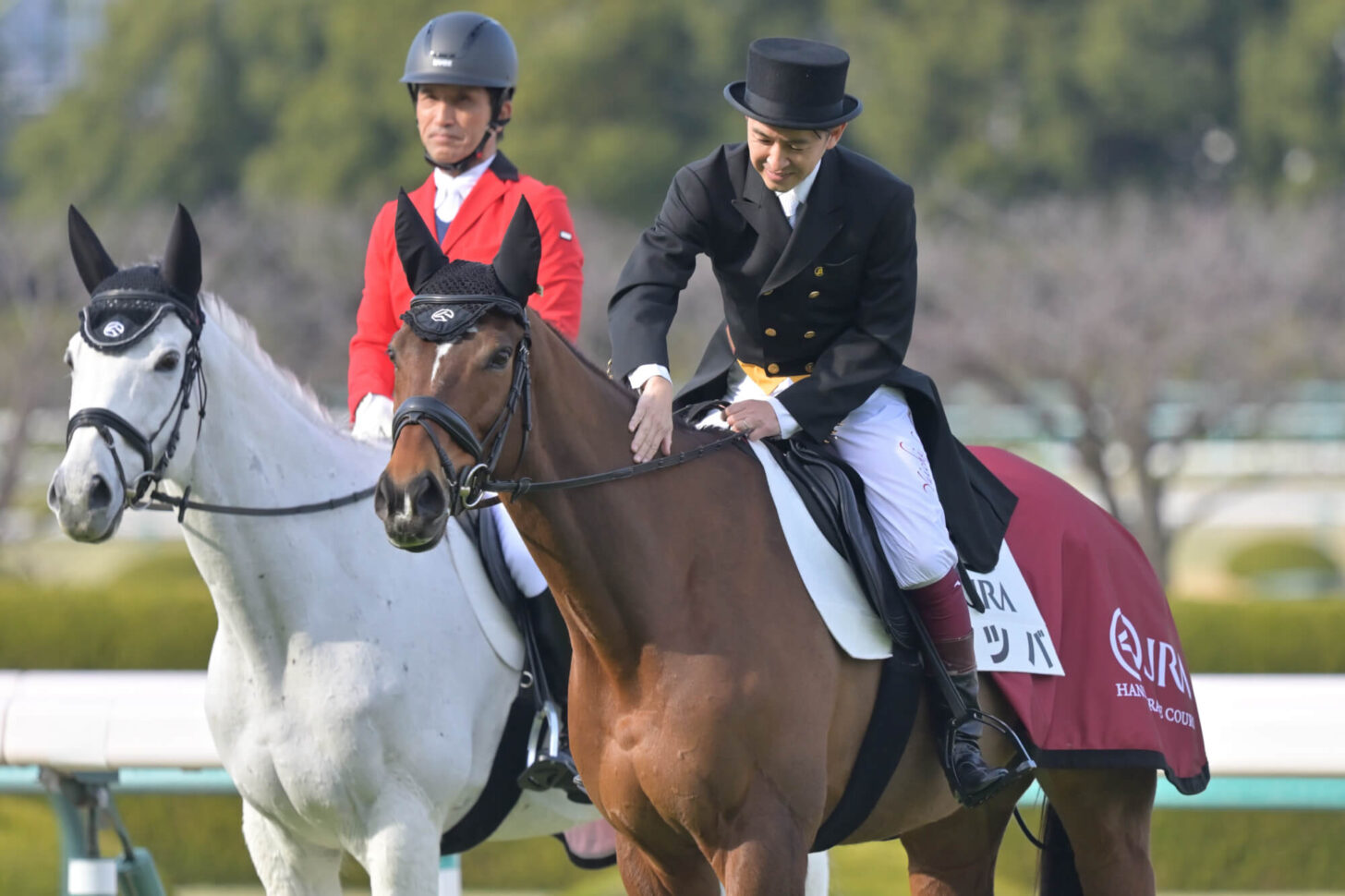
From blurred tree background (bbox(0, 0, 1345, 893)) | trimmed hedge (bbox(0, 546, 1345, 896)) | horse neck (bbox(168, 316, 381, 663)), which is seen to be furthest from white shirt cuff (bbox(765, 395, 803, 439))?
blurred tree background (bbox(0, 0, 1345, 893))

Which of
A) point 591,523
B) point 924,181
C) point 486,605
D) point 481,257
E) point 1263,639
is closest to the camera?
point 591,523

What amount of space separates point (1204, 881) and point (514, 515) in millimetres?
5989

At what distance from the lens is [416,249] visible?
3.98m

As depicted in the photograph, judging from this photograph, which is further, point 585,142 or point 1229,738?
point 585,142

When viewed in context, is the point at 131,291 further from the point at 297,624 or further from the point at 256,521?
the point at 297,624

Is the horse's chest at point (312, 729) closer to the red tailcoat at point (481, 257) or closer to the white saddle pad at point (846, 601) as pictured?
the red tailcoat at point (481, 257)

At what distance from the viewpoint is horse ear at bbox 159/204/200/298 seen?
4.86 meters

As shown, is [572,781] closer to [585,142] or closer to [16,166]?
[585,142]

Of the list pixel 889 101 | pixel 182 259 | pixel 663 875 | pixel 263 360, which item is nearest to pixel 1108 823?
pixel 663 875

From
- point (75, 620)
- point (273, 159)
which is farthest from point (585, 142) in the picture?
point (75, 620)

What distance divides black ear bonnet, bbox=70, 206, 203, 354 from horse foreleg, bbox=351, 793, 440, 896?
4.45ft

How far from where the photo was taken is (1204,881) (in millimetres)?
8977

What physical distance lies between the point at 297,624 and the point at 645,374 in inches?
51.6

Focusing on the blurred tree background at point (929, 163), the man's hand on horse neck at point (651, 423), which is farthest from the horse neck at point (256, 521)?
the blurred tree background at point (929, 163)
